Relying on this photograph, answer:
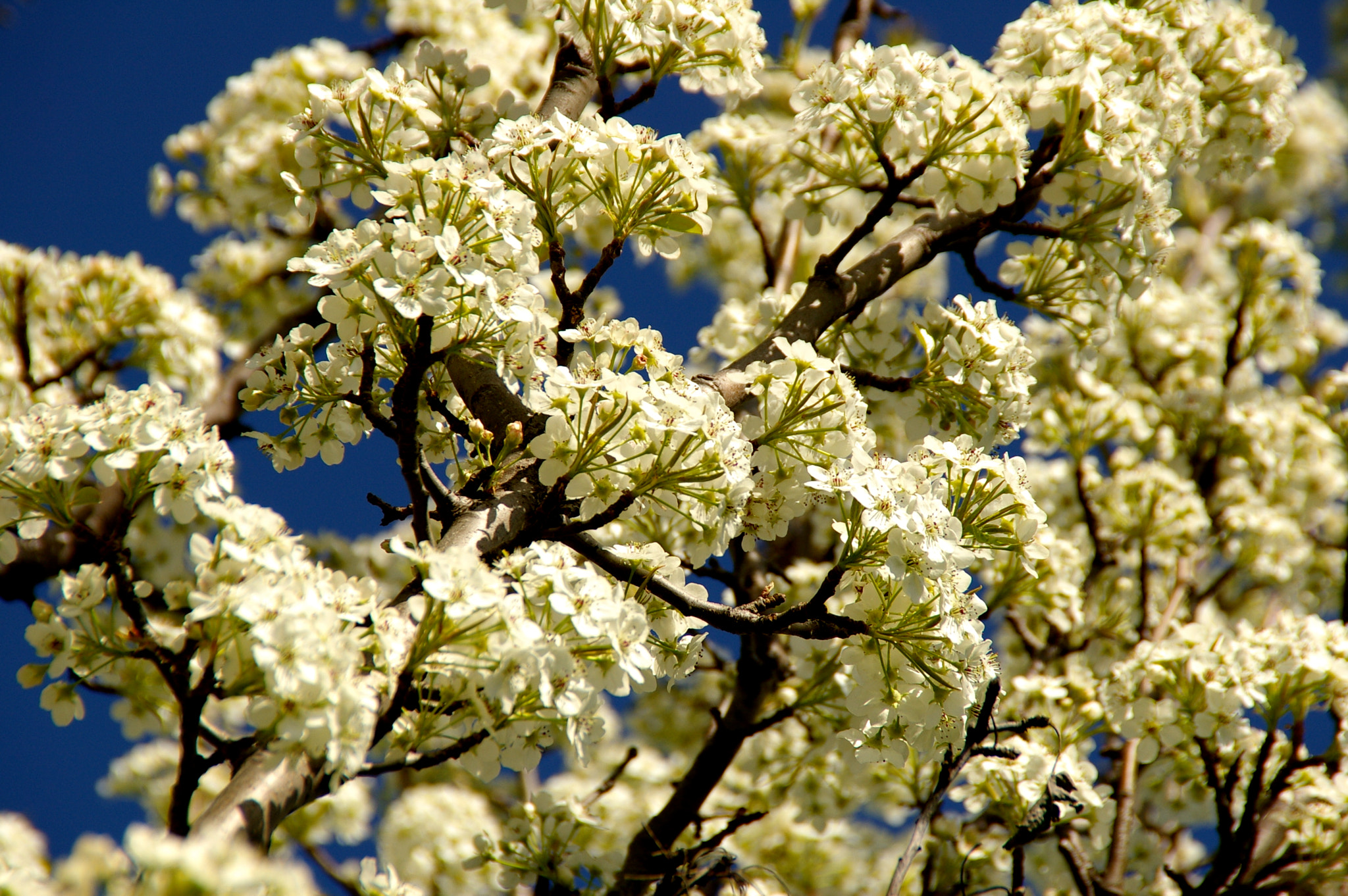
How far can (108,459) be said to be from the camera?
2809 millimetres

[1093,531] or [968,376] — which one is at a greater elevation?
[1093,531]

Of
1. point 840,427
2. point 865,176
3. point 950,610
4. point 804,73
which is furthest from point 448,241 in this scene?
point 804,73

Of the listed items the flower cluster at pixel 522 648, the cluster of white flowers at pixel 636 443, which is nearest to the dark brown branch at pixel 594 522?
the cluster of white flowers at pixel 636 443

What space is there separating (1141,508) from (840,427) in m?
4.49

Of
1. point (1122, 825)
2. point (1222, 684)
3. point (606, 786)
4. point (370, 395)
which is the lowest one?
point (606, 786)

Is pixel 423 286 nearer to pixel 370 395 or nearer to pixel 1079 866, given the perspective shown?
pixel 370 395

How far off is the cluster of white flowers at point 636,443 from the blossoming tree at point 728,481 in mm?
16

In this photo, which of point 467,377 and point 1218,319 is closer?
point 467,377

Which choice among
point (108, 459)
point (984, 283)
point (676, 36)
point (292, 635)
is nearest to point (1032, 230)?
point (984, 283)

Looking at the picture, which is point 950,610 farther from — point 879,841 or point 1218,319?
point 1218,319

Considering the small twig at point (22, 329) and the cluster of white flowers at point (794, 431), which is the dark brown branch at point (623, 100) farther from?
the small twig at point (22, 329)

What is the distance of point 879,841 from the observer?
8047 mm

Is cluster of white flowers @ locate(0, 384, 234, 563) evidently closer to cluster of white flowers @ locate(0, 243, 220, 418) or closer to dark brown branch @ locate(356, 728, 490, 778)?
dark brown branch @ locate(356, 728, 490, 778)

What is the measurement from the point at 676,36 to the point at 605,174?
3.00ft
